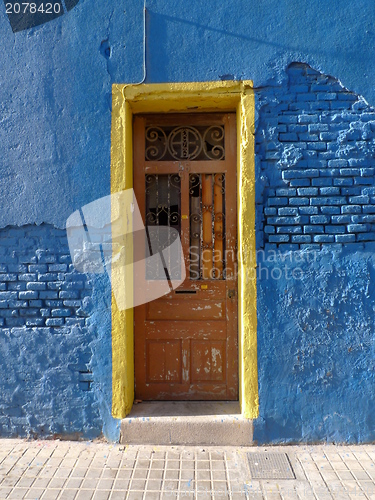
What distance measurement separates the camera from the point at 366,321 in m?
3.56

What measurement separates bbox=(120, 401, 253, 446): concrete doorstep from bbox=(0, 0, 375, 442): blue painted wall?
5.8 inches

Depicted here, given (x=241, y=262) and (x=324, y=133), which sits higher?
(x=324, y=133)

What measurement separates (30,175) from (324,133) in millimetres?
2485

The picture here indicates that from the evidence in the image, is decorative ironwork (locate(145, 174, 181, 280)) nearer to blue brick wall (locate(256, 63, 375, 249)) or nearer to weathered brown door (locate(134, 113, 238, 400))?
weathered brown door (locate(134, 113, 238, 400))

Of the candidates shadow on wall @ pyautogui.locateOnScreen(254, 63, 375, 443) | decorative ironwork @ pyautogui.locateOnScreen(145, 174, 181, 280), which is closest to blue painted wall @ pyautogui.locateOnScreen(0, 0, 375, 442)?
shadow on wall @ pyautogui.locateOnScreen(254, 63, 375, 443)

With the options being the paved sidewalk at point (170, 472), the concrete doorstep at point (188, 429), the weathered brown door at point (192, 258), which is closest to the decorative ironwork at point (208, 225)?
the weathered brown door at point (192, 258)

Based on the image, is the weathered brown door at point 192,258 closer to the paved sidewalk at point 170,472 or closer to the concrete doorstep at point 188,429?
the concrete doorstep at point 188,429

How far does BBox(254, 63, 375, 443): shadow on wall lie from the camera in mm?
3543

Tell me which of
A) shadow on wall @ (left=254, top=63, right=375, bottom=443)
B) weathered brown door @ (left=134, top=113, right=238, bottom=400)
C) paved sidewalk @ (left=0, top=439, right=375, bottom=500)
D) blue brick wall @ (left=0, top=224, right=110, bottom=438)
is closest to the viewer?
paved sidewalk @ (left=0, top=439, right=375, bottom=500)

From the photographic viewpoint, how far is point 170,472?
3.18m

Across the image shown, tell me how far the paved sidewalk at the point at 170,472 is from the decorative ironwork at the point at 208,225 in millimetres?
1521

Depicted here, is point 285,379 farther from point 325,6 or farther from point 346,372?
point 325,6

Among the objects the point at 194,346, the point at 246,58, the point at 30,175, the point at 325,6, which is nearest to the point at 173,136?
the point at 246,58

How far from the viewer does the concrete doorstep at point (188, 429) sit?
3.56m
